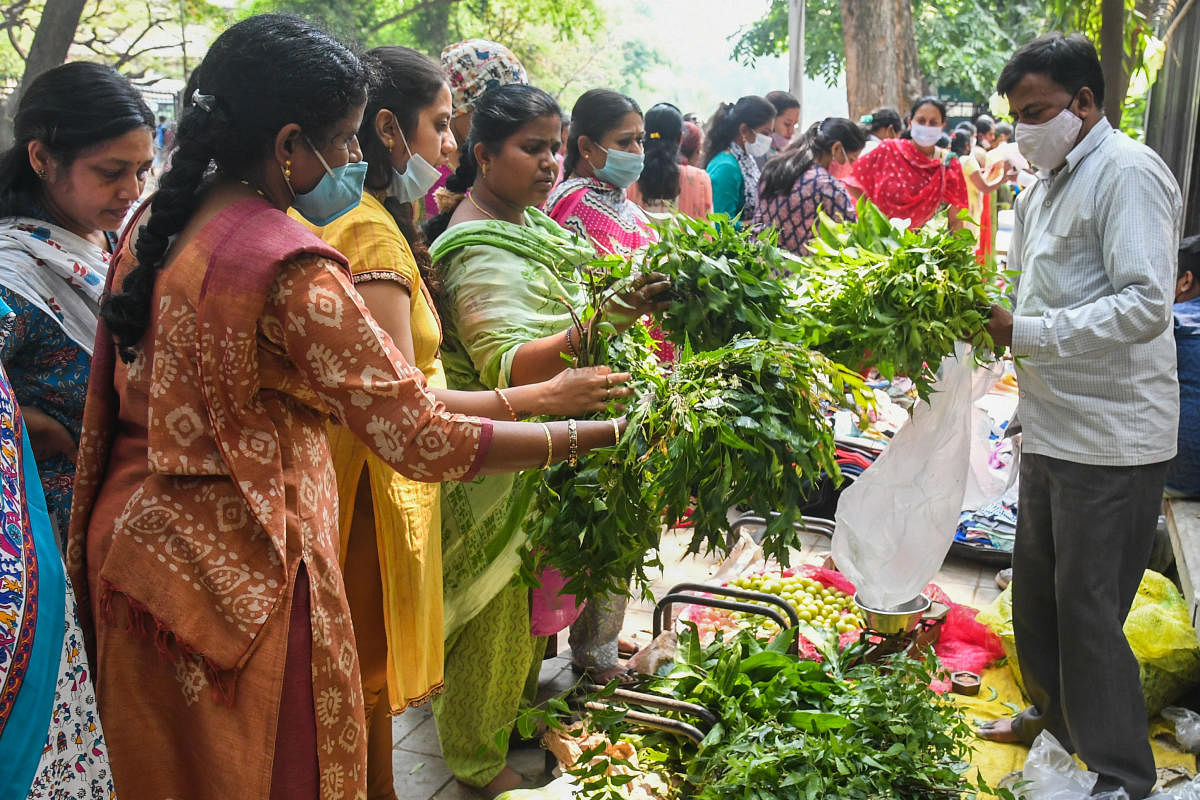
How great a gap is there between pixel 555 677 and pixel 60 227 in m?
2.16

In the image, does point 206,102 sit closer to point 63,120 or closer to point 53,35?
point 63,120

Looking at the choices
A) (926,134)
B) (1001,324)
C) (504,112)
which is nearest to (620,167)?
(504,112)

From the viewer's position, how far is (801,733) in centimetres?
213

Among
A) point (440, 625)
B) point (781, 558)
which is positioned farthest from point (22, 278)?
point (781, 558)

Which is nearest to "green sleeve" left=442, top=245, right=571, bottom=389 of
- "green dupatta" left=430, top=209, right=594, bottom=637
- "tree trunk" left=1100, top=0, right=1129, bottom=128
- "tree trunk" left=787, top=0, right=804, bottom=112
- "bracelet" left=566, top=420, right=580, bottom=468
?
"green dupatta" left=430, top=209, right=594, bottom=637

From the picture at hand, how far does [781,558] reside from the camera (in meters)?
1.92

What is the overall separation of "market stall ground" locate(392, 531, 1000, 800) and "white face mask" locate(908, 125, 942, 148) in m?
3.97

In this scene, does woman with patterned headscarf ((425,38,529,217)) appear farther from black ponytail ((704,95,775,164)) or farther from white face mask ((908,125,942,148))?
white face mask ((908,125,942,148))

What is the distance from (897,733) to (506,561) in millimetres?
1086

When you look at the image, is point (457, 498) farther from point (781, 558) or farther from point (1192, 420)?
point (1192, 420)

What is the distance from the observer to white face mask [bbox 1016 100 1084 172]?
2.53 meters

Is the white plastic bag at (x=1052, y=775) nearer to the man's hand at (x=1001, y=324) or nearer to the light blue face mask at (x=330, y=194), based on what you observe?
the man's hand at (x=1001, y=324)

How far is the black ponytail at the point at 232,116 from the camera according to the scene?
1590 millimetres

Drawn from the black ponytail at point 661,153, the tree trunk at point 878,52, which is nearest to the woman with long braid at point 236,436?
the black ponytail at point 661,153
